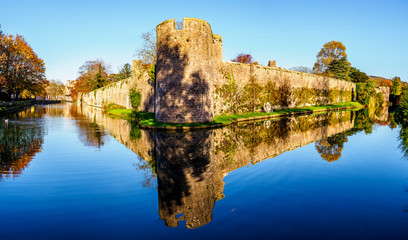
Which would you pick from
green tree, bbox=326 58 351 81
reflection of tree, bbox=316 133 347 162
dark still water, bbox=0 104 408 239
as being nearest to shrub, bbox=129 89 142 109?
dark still water, bbox=0 104 408 239

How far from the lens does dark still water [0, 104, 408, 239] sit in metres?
3.59

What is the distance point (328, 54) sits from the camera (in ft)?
211

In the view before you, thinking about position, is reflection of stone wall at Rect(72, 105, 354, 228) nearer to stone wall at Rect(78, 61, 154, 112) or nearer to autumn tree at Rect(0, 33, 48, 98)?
stone wall at Rect(78, 61, 154, 112)

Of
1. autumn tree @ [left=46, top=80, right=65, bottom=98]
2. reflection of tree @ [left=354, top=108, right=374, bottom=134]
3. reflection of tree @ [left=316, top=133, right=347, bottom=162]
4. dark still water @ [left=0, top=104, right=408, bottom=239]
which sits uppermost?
autumn tree @ [left=46, top=80, right=65, bottom=98]

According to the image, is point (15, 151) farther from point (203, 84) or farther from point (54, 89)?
point (54, 89)

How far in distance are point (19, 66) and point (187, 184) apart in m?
42.8

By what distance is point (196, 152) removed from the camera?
8.38m

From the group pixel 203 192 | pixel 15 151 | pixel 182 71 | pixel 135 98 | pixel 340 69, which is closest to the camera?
pixel 203 192

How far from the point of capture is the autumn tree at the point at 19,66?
34750 mm

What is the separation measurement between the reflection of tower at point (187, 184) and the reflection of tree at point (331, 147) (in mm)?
4006

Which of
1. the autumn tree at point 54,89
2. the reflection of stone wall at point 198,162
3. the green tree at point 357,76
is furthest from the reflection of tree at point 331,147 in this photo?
the autumn tree at point 54,89

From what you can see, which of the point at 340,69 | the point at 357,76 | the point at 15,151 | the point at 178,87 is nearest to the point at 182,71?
the point at 178,87

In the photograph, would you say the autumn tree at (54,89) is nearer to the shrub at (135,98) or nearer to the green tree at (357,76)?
the shrub at (135,98)

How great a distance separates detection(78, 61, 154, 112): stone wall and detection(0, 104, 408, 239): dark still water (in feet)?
51.2
